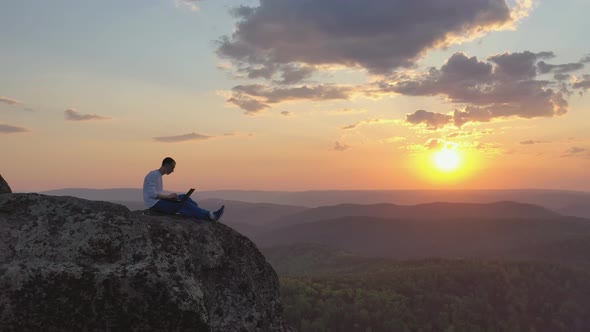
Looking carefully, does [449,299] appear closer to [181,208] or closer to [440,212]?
[181,208]

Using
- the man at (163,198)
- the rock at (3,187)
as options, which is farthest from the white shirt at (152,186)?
the rock at (3,187)

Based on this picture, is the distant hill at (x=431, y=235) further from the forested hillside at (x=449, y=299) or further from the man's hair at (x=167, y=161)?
the man's hair at (x=167, y=161)

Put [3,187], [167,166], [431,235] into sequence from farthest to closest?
[431,235], [167,166], [3,187]

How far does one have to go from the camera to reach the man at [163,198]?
975 cm

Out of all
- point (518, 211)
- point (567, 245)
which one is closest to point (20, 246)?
point (567, 245)

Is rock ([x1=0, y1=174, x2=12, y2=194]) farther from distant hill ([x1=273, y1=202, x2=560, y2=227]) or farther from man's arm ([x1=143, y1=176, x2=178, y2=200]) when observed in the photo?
distant hill ([x1=273, y1=202, x2=560, y2=227])

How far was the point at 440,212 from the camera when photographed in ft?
545

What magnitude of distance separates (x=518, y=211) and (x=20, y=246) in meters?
175

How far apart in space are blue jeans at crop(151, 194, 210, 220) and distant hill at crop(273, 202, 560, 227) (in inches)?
5623

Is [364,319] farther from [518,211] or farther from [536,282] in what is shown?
[518,211]

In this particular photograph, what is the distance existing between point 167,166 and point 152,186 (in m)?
0.59

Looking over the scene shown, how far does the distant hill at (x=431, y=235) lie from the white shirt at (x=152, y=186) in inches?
3305

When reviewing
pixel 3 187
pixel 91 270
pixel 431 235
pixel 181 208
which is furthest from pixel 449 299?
pixel 431 235

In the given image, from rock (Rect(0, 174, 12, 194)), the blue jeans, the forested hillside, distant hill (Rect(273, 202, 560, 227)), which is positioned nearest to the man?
the blue jeans
